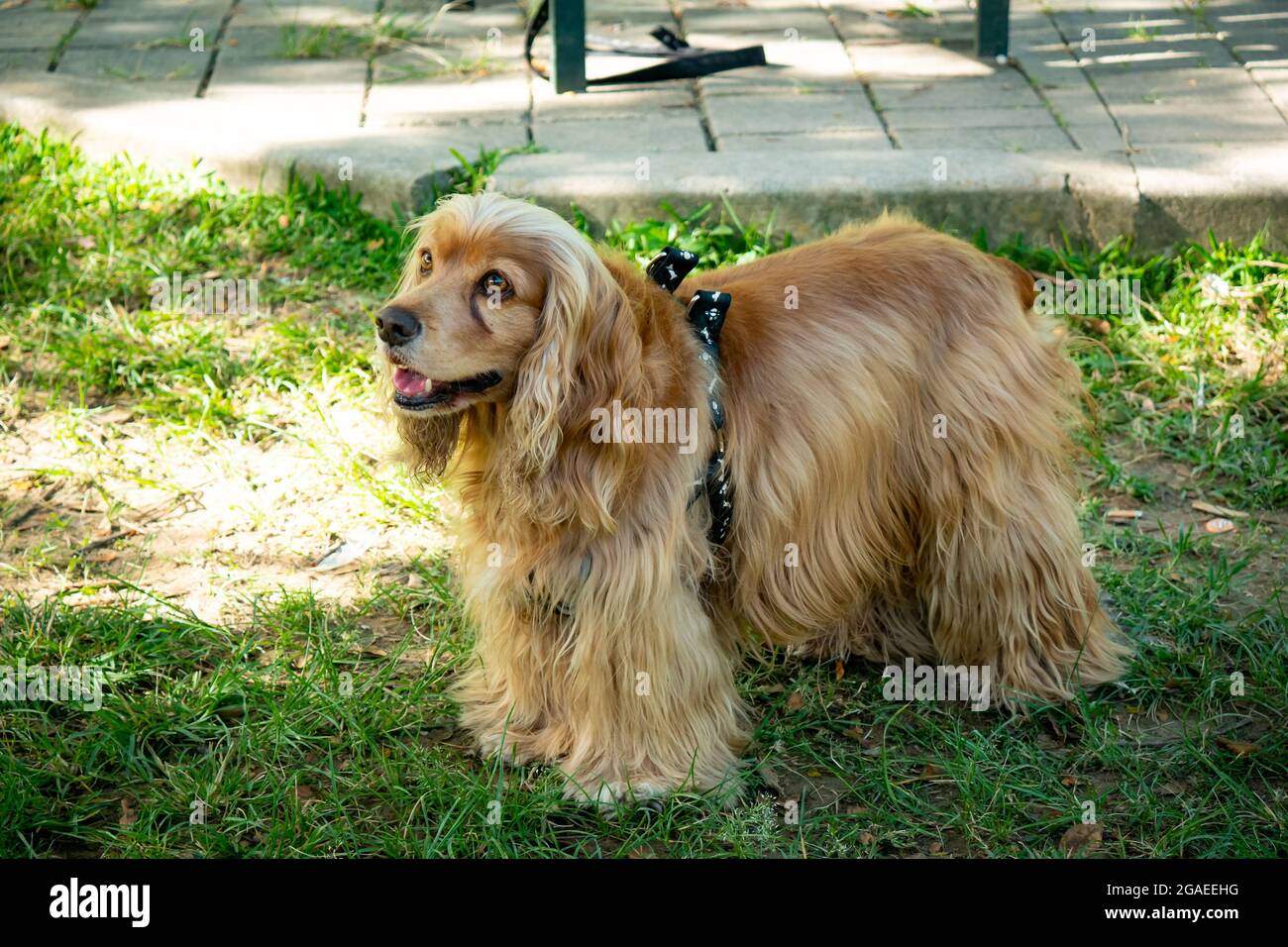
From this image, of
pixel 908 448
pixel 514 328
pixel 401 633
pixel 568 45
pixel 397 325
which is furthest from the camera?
pixel 568 45

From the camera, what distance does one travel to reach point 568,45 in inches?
256

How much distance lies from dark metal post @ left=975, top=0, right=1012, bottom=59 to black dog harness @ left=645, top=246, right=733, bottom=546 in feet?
13.2

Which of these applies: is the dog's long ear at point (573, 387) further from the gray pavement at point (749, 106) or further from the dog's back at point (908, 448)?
the gray pavement at point (749, 106)

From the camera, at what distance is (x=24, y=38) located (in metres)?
7.34

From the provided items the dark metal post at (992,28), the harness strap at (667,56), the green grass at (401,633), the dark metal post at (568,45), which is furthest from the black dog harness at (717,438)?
the dark metal post at (992,28)

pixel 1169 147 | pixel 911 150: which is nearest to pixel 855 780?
pixel 911 150

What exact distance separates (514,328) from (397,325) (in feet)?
0.92

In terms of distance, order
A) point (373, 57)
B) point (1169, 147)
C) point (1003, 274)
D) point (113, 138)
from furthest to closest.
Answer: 1. point (373, 57)
2. point (113, 138)
3. point (1169, 147)
4. point (1003, 274)

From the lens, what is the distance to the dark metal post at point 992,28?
686 centimetres

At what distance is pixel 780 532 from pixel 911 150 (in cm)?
298

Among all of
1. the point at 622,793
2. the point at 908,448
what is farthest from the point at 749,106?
the point at 622,793

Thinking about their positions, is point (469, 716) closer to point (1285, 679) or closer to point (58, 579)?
point (58, 579)

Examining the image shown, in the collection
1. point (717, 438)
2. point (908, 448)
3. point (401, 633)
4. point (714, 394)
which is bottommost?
point (401, 633)

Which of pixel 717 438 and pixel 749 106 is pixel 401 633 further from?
pixel 749 106
